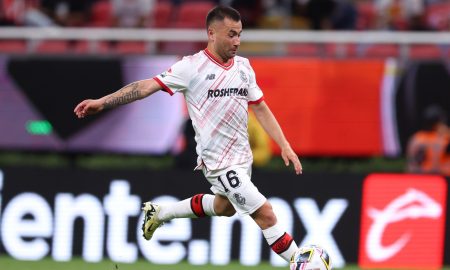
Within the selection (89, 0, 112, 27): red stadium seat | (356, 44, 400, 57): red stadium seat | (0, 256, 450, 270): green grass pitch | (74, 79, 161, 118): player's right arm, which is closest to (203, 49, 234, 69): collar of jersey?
(74, 79, 161, 118): player's right arm

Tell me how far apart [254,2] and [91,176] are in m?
5.34

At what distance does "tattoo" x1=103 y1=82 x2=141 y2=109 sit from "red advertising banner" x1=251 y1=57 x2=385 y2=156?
7255mm

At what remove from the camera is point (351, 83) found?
1691cm

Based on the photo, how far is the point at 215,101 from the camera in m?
9.85

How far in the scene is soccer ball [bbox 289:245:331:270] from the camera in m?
9.73

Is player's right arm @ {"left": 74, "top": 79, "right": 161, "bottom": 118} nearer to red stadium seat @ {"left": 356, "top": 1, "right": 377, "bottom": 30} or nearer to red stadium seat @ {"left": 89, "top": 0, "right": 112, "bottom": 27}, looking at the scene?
red stadium seat @ {"left": 89, "top": 0, "right": 112, "bottom": 27}

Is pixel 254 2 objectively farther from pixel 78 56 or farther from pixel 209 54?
pixel 209 54

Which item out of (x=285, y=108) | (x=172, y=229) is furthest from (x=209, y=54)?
(x=285, y=108)

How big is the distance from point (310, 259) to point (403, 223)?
3534mm

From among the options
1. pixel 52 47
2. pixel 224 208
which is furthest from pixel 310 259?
pixel 52 47

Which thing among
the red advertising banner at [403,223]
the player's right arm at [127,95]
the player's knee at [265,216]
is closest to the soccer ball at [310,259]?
the player's knee at [265,216]

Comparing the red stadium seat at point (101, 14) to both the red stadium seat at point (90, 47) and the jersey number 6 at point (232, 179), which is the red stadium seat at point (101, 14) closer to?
the red stadium seat at point (90, 47)

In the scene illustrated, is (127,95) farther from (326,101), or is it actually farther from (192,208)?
(326,101)

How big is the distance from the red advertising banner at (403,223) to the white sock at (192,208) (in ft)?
9.91
